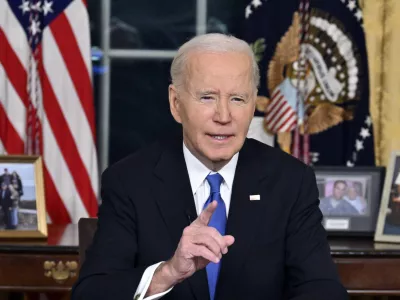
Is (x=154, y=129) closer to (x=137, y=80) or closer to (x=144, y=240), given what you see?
(x=137, y=80)

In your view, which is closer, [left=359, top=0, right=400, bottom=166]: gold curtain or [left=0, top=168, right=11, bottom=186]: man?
[left=0, top=168, right=11, bottom=186]: man

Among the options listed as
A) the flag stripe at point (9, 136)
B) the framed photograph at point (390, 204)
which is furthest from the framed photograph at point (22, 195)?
the framed photograph at point (390, 204)

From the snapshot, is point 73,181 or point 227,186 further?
point 73,181

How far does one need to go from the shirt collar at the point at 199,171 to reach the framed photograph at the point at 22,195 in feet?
5.17

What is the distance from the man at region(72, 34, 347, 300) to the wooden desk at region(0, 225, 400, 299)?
4.29ft

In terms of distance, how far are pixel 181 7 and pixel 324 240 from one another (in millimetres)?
2261

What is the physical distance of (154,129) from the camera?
4441 millimetres

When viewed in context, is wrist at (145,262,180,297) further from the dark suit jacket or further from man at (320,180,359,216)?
man at (320,180,359,216)

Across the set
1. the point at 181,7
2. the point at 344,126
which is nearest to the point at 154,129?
the point at 181,7

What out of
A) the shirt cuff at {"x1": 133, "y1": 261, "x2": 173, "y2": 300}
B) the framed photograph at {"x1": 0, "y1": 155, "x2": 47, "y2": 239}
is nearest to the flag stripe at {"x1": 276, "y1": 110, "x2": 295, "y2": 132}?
the framed photograph at {"x1": 0, "y1": 155, "x2": 47, "y2": 239}

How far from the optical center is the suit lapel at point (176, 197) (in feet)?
7.55

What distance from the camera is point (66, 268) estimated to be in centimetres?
372

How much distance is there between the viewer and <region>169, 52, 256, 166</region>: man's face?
2248 mm

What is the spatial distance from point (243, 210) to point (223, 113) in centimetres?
29
